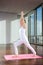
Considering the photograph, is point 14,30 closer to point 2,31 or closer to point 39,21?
point 2,31

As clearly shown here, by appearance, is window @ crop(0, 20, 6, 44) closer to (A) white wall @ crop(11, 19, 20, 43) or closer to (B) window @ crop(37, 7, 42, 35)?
(A) white wall @ crop(11, 19, 20, 43)

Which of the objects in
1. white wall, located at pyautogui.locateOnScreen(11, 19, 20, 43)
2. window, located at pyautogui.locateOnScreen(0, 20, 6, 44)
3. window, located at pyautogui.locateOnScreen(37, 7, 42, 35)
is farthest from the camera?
white wall, located at pyautogui.locateOnScreen(11, 19, 20, 43)

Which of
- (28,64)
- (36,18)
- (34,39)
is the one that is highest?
(36,18)

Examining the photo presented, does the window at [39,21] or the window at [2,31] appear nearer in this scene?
the window at [39,21]

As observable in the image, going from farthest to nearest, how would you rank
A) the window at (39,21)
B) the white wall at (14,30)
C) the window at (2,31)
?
the white wall at (14,30) → the window at (2,31) → the window at (39,21)

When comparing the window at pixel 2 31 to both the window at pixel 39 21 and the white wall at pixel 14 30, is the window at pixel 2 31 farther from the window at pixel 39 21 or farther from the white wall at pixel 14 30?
the window at pixel 39 21

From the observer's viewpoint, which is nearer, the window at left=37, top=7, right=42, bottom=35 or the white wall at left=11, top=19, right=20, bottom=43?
the window at left=37, top=7, right=42, bottom=35

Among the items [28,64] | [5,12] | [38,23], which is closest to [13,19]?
[5,12]

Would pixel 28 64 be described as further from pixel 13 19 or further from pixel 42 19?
pixel 13 19

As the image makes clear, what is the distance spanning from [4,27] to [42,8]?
12.1 ft

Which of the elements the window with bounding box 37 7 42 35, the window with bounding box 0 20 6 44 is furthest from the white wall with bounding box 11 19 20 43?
the window with bounding box 37 7 42 35

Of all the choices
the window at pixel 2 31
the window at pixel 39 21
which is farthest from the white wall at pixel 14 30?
the window at pixel 39 21

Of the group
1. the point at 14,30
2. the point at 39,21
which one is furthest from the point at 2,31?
the point at 39,21

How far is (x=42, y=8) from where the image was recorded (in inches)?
367
